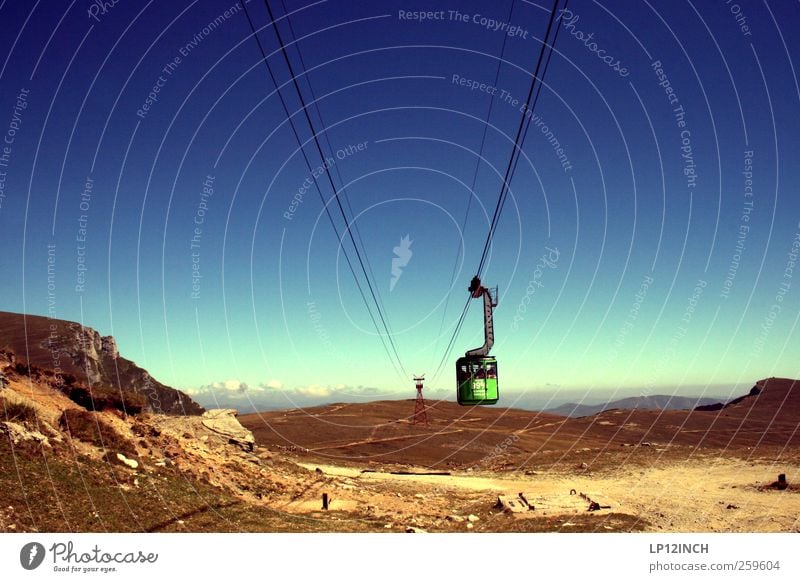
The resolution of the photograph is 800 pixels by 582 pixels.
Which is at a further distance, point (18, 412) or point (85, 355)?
point (85, 355)

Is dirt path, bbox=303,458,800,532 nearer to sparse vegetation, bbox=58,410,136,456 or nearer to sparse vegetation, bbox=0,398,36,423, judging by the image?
sparse vegetation, bbox=58,410,136,456

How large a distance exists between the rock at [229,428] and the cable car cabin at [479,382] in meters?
25.1

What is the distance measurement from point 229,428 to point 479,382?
29.4 meters

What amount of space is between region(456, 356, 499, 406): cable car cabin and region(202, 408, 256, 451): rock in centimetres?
2510

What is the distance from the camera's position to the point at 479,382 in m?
27.3

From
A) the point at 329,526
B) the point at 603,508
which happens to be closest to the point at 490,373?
the point at 603,508

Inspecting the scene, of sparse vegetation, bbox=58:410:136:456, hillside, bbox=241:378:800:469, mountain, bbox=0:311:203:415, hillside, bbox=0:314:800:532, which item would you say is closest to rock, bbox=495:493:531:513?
hillside, bbox=0:314:800:532

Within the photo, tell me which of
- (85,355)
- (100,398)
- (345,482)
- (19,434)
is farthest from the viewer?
(85,355)

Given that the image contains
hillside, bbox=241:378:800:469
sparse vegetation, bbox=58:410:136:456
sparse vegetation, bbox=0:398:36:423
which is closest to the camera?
sparse vegetation, bbox=0:398:36:423
